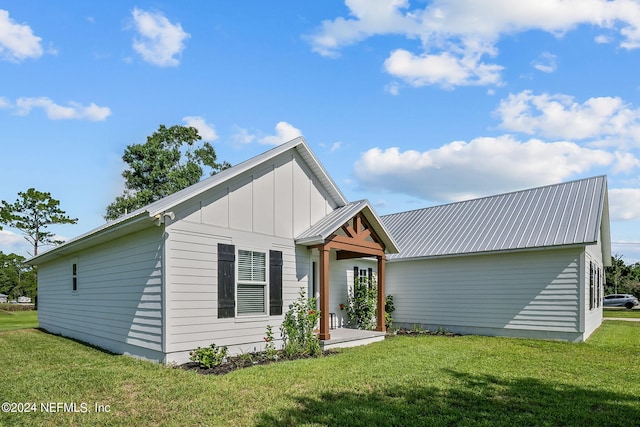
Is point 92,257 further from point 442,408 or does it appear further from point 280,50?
point 442,408

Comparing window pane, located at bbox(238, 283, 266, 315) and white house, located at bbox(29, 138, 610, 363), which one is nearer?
white house, located at bbox(29, 138, 610, 363)

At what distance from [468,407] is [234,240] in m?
6.04

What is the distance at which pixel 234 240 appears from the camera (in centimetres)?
996

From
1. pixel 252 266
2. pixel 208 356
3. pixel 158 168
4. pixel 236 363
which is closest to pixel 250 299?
pixel 252 266

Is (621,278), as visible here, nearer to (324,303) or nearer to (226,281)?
(324,303)

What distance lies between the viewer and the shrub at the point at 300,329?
10.3 m

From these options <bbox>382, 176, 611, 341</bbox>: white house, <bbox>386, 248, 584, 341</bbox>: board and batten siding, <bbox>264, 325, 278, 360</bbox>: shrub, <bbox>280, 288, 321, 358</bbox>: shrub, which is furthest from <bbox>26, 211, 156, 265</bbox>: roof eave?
<bbox>386, 248, 584, 341</bbox>: board and batten siding

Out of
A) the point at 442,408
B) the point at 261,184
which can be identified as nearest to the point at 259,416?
the point at 442,408

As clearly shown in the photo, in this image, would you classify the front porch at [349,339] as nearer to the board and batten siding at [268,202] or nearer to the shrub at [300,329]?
the shrub at [300,329]

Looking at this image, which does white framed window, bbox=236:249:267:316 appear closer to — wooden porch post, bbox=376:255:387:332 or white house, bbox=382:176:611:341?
wooden porch post, bbox=376:255:387:332

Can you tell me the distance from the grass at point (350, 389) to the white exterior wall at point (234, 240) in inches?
48.2

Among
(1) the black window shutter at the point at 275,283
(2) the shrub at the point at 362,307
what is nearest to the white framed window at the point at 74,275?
(1) the black window shutter at the point at 275,283

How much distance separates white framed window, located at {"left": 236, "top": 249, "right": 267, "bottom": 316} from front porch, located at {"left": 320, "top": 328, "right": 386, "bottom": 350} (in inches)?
77.5

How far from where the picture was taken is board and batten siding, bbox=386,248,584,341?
12836mm
